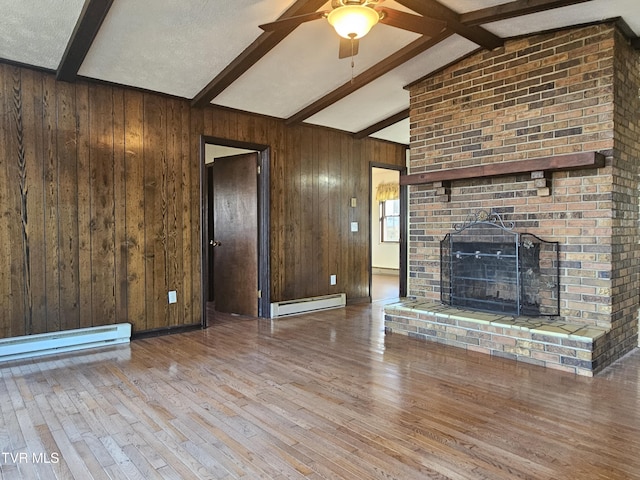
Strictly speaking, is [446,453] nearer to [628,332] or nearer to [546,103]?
[628,332]

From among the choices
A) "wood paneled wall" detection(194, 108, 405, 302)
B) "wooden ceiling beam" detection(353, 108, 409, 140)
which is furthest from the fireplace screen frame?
"wooden ceiling beam" detection(353, 108, 409, 140)

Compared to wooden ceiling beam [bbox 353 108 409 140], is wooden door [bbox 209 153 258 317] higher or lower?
→ lower

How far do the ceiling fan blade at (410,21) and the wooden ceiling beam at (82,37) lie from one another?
176 cm

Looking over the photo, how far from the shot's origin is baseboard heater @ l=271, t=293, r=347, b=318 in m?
4.99

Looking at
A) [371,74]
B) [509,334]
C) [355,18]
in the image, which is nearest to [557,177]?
[509,334]

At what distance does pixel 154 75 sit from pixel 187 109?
22.7 inches

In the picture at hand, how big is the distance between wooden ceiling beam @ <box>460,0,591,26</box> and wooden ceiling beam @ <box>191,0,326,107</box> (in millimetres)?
1252

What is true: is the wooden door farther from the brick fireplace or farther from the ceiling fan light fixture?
the ceiling fan light fixture

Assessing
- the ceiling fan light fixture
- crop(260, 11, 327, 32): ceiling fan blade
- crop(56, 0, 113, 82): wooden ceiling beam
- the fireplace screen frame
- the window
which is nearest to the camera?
the ceiling fan light fixture

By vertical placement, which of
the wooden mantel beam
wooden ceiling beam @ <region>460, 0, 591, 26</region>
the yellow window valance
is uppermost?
wooden ceiling beam @ <region>460, 0, 591, 26</region>

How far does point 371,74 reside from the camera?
164 inches

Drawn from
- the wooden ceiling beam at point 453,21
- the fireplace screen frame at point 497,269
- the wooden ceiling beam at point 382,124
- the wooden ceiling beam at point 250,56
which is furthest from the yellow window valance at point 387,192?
the wooden ceiling beam at point 250,56

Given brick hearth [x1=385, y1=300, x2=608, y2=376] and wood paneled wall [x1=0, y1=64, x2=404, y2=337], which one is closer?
brick hearth [x1=385, y1=300, x2=608, y2=376]

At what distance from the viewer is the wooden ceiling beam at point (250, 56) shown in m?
2.95
